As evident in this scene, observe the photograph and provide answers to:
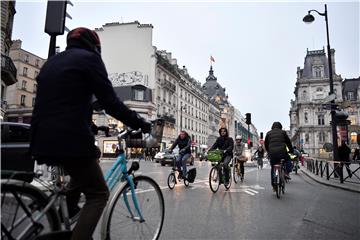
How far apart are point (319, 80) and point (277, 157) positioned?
82463 millimetres

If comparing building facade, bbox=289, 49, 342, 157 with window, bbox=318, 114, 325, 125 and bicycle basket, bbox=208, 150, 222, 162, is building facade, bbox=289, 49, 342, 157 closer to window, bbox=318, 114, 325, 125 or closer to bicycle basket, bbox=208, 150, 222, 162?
window, bbox=318, 114, 325, 125

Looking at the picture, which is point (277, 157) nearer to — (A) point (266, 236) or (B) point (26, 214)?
(A) point (266, 236)

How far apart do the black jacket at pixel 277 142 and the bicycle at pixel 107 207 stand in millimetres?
5188

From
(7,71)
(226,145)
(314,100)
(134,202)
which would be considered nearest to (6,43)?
(7,71)

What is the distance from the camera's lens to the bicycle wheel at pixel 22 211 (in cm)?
206

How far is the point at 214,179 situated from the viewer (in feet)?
28.5

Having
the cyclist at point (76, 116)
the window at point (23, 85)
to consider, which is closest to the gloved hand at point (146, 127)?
the cyclist at point (76, 116)

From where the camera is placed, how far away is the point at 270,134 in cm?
809

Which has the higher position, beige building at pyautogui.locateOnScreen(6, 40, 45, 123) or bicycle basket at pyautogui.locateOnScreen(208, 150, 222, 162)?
beige building at pyautogui.locateOnScreen(6, 40, 45, 123)

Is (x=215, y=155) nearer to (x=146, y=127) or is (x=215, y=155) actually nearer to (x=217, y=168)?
(x=217, y=168)

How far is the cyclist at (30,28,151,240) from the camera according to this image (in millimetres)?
2178

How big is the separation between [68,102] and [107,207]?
980 millimetres

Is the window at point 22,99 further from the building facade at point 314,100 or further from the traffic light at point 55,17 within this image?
the building facade at point 314,100

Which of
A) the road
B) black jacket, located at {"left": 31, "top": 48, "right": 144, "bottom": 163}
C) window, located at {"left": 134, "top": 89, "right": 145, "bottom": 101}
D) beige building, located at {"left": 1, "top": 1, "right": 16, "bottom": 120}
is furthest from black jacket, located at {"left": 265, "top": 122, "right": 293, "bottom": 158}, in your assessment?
window, located at {"left": 134, "top": 89, "right": 145, "bottom": 101}
